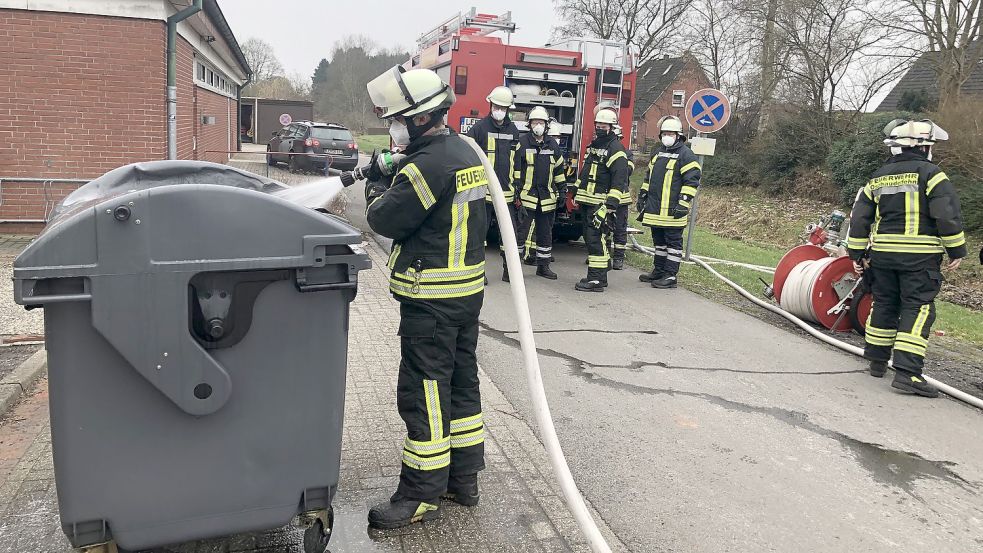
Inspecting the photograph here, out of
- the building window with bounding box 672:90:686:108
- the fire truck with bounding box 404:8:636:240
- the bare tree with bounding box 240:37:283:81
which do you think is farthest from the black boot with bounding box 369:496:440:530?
the bare tree with bounding box 240:37:283:81

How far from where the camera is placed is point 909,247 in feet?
18.1

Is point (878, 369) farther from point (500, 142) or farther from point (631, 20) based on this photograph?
point (631, 20)

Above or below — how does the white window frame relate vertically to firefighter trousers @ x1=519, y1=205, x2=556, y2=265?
above

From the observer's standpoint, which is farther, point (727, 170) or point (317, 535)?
point (727, 170)

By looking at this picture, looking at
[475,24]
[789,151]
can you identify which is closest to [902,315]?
[475,24]

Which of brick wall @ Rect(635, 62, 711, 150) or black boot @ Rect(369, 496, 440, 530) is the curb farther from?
brick wall @ Rect(635, 62, 711, 150)

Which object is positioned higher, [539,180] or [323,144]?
[323,144]

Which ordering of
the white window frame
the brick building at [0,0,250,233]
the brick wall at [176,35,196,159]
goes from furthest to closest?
the white window frame, the brick wall at [176,35,196,159], the brick building at [0,0,250,233]

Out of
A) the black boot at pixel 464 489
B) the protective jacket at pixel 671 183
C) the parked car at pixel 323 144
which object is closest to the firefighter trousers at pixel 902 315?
the protective jacket at pixel 671 183

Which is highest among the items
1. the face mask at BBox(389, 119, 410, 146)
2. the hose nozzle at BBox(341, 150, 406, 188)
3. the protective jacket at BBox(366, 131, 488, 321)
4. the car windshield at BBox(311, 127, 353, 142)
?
the car windshield at BBox(311, 127, 353, 142)

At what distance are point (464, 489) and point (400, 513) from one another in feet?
1.16

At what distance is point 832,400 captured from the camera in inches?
209

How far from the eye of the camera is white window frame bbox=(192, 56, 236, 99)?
14945mm

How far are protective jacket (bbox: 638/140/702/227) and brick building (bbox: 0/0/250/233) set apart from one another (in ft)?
20.2
